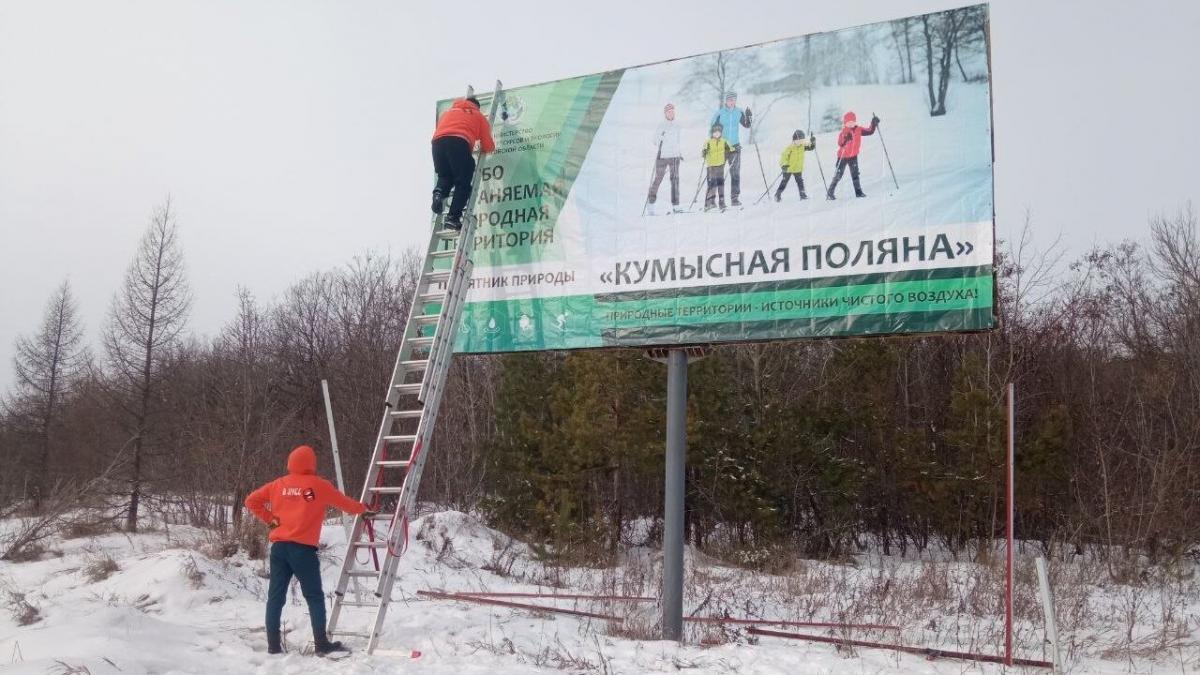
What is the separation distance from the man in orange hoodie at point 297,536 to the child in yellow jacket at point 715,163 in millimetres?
4171

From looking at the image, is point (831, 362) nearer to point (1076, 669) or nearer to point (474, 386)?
point (474, 386)

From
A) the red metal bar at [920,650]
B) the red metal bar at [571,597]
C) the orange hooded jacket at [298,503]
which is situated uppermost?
the orange hooded jacket at [298,503]

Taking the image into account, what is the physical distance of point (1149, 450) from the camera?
17.7m

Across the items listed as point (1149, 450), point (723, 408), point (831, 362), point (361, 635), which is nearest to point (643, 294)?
point (361, 635)

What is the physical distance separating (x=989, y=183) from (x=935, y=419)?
14.9 metres

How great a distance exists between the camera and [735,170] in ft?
26.1

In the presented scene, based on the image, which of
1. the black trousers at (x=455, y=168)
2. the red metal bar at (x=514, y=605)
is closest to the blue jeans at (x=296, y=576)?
the red metal bar at (x=514, y=605)

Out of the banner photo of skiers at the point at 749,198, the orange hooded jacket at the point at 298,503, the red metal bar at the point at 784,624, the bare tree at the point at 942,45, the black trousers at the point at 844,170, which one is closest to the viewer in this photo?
the orange hooded jacket at the point at 298,503

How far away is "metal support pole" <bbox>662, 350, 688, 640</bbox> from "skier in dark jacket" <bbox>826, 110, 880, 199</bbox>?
216 centimetres

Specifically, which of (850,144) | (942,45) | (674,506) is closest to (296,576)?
(674,506)

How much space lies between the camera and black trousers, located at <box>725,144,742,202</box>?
7898 millimetres

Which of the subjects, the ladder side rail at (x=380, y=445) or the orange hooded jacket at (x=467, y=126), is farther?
the orange hooded jacket at (x=467, y=126)

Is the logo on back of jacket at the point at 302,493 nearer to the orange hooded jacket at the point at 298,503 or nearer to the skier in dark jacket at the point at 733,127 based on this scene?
the orange hooded jacket at the point at 298,503

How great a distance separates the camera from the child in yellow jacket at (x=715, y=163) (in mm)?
7980
